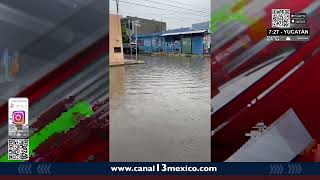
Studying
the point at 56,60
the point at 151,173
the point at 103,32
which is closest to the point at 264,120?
the point at 151,173

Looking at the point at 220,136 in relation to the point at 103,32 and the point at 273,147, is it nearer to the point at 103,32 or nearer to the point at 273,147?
the point at 273,147

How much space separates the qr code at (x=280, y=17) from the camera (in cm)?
402

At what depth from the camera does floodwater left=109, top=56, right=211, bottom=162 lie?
13.4ft

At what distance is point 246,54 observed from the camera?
4.05 m

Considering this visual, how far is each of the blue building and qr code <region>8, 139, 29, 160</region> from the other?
1.46 meters

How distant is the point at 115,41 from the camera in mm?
4160

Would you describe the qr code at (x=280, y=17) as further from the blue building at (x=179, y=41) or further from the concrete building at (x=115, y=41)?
the concrete building at (x=115, y=41)

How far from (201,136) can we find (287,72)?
102 centimetres
